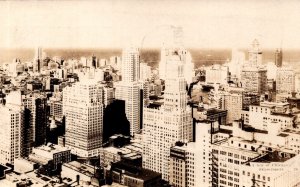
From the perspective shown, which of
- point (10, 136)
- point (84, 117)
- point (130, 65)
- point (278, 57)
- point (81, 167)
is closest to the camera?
point (278, 57)

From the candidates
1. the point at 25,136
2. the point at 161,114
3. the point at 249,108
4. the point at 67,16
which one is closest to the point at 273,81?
the point at 249,108

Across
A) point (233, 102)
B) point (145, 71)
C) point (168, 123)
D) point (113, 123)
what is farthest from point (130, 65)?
point (233, 102)

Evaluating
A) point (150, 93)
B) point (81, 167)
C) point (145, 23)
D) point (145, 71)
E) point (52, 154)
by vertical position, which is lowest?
point (81, 167)

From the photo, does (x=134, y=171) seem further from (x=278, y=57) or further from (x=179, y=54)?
(x=278, y=57)

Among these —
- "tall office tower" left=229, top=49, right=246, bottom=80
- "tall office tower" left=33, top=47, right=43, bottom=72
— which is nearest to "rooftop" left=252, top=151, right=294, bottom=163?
"tall office tower" left=229, top=49, right=246, bottom=80

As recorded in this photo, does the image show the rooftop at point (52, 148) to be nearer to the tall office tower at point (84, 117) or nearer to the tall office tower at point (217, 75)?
the tall office tower at point (84, 117)

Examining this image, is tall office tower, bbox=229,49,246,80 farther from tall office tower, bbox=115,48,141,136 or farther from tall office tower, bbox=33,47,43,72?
tall office tower, bbox=33,47,43,72
